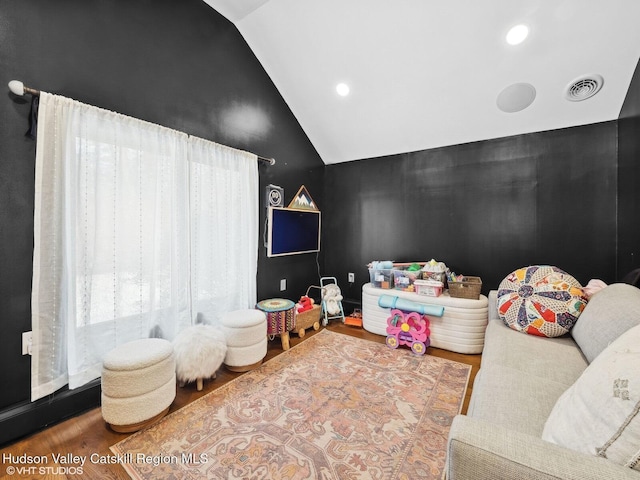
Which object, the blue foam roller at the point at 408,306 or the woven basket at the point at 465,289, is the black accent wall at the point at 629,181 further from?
the blue foam roller at the point at 408,306

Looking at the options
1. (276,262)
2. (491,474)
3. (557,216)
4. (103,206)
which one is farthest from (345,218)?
(491,474)

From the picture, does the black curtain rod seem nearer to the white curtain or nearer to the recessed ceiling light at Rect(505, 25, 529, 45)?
the white curtain

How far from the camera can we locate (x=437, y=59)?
2.32 m

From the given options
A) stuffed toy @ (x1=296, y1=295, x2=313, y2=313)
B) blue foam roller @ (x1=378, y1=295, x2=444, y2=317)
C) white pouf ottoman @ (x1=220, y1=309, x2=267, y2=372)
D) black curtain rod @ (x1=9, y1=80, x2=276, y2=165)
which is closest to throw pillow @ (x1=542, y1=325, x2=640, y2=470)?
blue foam roller @ (x1=378, y1=295, x2=444, y2=317)

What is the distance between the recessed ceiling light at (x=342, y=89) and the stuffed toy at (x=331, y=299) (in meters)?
2.20

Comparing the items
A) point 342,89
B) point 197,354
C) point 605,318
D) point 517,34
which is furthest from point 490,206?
point 197,354

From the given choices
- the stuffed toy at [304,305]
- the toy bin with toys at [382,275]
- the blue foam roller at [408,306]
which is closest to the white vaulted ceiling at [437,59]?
the toy bin with toys at [382,275]

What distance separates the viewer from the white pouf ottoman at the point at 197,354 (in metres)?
1.89

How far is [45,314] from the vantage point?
154 centimetres

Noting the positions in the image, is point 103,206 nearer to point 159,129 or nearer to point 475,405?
point 159,129

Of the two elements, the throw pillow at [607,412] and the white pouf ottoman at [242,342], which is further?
the white pouf ottoman at [242,342]

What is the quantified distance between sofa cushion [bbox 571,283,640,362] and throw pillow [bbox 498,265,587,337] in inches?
2.8

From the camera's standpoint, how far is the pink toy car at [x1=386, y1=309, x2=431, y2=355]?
2.53 m

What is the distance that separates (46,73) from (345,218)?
9.83ft
